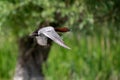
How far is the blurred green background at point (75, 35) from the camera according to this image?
2869 millimetres

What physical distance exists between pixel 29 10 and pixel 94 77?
121 cm

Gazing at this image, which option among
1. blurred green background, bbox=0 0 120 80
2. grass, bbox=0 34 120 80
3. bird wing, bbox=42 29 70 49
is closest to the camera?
bird wing, bbox=42 29 70 49

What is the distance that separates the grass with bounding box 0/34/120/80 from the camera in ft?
13.2

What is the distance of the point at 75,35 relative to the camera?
4145mm

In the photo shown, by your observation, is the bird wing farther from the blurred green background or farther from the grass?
the grass

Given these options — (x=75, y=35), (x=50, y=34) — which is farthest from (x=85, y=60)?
(x=50, y=34)

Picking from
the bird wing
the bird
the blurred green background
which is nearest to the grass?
the blurred green background

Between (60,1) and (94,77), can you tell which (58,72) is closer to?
(94,77)

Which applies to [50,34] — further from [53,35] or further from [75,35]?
[75,35]

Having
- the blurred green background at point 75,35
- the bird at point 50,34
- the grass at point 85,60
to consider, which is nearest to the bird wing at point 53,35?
the bird at point 50,34

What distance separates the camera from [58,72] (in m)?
4.27

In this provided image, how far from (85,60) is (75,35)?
0.24 metres

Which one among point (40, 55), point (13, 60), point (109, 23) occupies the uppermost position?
point (109, 23)

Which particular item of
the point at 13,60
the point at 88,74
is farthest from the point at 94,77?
the point at 13,60
